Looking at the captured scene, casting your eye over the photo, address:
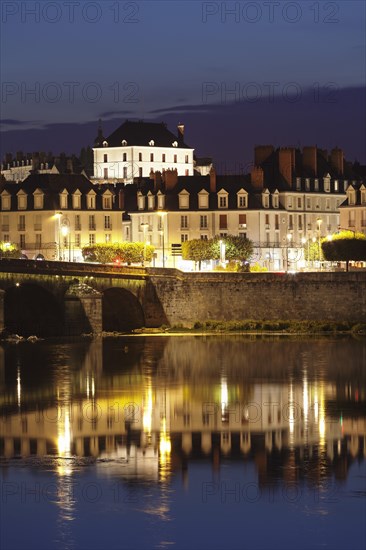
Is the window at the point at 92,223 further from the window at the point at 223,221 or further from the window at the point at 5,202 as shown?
the window at the point at 223,221

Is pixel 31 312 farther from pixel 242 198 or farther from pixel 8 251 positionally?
pixel 242 198

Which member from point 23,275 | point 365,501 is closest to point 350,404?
point 365,501

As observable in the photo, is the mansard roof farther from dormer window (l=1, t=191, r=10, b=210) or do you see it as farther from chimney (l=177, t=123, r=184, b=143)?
dormer window (l=1, t=191, r=10, b=210)

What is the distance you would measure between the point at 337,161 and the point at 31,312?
5385 centimetres

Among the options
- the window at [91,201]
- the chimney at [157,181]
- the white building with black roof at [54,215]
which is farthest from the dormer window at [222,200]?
the window at [91,201]

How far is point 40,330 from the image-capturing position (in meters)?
78.8

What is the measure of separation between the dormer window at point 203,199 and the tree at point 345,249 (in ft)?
57.5

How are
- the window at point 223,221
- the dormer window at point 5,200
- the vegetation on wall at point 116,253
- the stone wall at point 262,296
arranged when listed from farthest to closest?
the window at point 223,221, the dormer window at point 5,200, the vegetation on wall at point 116,253, the stone wall at point 262,296

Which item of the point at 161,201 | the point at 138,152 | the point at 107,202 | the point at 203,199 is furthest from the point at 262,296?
the point at 138,152

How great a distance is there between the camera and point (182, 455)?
38219 mm

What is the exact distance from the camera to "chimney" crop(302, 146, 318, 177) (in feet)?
412

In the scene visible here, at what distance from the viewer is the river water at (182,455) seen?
3131 cm

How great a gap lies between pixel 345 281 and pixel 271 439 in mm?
43284

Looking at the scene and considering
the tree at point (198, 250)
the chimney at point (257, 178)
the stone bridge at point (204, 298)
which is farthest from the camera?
the chimney at point (257, 178)
